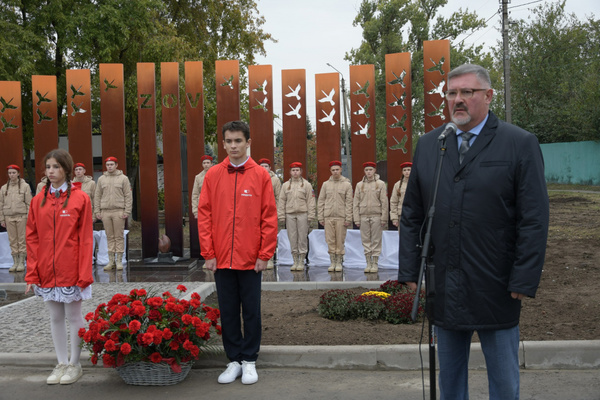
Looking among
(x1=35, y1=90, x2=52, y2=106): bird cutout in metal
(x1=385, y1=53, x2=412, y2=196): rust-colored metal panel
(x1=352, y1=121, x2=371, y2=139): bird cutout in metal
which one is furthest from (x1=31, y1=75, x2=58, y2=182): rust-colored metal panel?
(x1=385, y1=53, x2=412, y2=196): rust-colored metal panel

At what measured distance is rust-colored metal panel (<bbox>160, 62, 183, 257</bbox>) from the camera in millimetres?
13430

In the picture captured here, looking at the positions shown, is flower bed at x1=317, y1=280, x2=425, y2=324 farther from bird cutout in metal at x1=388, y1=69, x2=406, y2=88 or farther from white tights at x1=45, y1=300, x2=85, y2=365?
bird cutout in metal at x1=388, y1=69, x2=406, y2=88

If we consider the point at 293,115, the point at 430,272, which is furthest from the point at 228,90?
the point at 430,272

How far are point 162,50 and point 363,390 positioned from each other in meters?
17.1

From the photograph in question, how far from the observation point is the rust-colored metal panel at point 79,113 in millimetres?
13578

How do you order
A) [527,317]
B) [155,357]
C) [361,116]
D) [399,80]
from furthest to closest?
[361,116] < [399,80] < [527,317] < [155,357]

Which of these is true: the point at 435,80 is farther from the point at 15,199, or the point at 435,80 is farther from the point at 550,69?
the point at 550,69

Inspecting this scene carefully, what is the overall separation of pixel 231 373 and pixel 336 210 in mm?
6906

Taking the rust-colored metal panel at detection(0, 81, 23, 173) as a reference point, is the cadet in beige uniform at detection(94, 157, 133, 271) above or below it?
below

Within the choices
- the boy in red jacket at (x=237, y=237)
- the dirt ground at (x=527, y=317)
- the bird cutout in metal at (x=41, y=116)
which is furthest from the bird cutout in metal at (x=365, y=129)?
the boy in red jacket at (x=237, y=237)

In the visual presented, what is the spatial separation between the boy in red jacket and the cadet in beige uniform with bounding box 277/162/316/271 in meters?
6.74

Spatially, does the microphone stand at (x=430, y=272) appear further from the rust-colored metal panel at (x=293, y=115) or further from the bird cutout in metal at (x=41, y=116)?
the bird cutout in metal at (x=41, y=116)

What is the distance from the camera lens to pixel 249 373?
17.5ft

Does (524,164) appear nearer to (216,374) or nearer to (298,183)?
(216,374)
